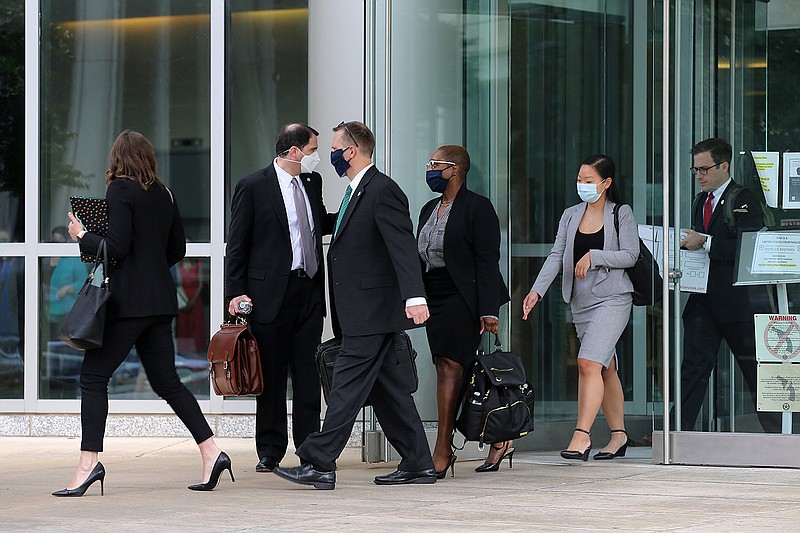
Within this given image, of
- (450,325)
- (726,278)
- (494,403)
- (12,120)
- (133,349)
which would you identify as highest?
(12,120)

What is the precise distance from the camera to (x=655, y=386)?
8.14 m

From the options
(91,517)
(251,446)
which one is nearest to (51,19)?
(251,446)

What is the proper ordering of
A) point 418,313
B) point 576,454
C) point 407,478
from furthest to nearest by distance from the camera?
point 576,454, point 407,478, point 418,313

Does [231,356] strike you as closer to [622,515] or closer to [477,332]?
[477,332]

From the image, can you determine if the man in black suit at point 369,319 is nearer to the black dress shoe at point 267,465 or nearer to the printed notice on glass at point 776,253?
the black dress shoe at point 267,465

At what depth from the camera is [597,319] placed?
828 centimetres

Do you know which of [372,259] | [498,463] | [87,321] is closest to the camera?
[87,321]

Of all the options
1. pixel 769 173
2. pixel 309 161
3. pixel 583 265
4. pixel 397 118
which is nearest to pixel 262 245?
pixel 309 161

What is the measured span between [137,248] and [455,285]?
1729 mm

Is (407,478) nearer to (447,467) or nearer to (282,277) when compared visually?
(447,467)

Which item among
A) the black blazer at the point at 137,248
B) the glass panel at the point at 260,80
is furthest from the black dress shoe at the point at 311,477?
the glass panel at the point at 260,80

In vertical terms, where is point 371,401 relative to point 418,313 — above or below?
below

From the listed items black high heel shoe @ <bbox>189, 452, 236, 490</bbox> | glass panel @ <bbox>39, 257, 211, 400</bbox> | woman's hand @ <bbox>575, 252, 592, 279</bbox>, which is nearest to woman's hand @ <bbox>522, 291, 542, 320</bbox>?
woman's hand @ <bbox>575, 252, 592, 279</bbox>

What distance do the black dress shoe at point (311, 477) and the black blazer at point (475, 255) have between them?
1.26 metres
